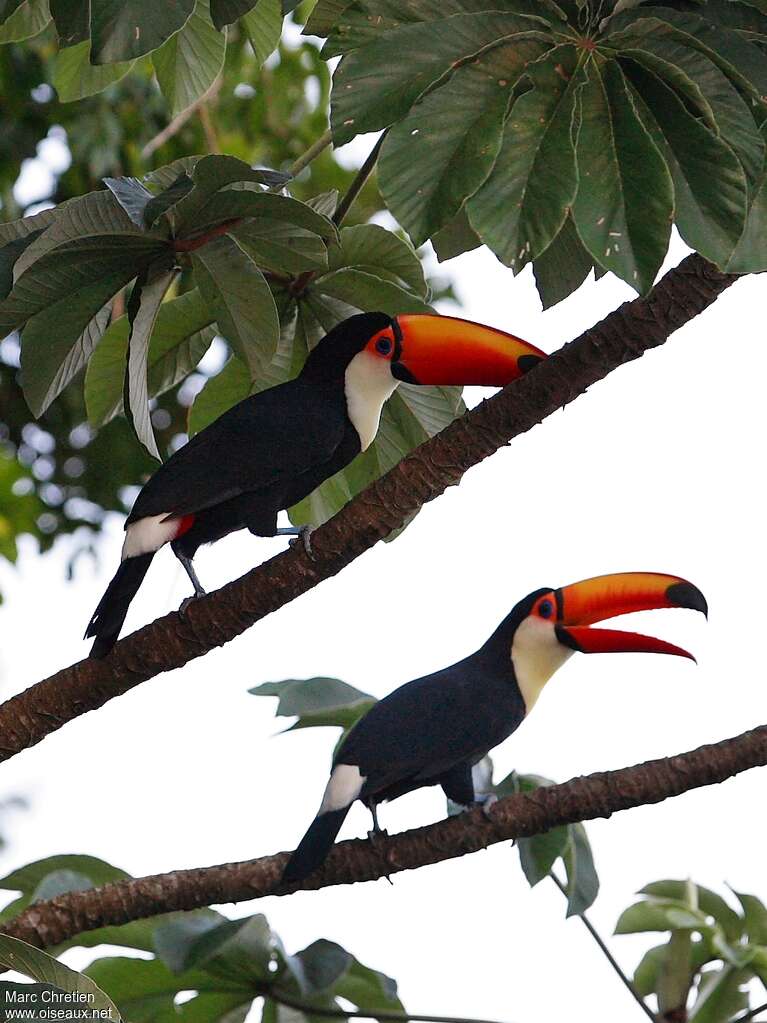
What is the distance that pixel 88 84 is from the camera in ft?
7.54

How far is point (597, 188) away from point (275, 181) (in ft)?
1.61

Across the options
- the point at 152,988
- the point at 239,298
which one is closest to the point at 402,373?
the point at 239,298

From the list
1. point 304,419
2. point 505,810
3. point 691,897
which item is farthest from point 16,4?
point 691,897

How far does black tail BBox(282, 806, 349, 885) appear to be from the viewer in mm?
1810

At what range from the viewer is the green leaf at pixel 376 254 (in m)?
2.06

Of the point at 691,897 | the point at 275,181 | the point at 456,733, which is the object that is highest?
the point at 275,181

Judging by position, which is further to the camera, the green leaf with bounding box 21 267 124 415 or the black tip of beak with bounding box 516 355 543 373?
the black tip of beak with bounding box 516 355 543 373

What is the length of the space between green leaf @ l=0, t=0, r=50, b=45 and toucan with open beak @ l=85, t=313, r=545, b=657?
717 mm

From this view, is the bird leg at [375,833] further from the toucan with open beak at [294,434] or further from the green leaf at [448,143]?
the green leaf at [448,143]

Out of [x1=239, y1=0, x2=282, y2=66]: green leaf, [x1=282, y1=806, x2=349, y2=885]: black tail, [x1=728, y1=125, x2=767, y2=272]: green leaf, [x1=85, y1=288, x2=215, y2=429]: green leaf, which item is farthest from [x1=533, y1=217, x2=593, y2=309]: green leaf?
[x1=282, y1=806, x2=349, y2=885]: black tail

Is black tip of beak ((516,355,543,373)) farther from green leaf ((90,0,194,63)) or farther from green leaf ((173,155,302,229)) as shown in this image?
green leaf ((90,0,194,63))

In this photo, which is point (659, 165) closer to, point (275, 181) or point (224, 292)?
point (275, 181)

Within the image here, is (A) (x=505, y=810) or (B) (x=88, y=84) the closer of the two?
(A) (x=505, y=810)

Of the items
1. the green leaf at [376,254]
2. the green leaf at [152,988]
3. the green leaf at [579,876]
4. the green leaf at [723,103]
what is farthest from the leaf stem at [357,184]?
the green leaf at [152,988]
